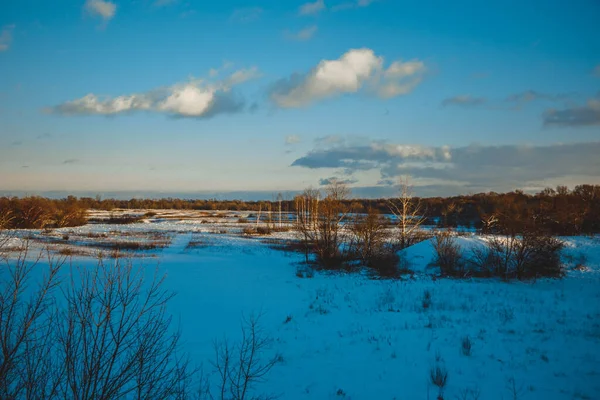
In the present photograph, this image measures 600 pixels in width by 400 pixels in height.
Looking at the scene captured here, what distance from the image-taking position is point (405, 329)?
9.91 metres

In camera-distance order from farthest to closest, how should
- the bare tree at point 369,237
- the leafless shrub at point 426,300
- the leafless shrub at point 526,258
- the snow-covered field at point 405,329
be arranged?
the bare tree at point 369,237 < the leafless shrub at point 526,258 < the leafless shrub at point 426,300 < the snow-covered field at point 405,329

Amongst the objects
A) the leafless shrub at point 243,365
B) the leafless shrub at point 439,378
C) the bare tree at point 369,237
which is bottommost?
the leafless shrub at point 243,365

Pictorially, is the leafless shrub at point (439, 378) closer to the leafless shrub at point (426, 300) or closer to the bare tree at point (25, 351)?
the leafless shrub at point (426, 300)

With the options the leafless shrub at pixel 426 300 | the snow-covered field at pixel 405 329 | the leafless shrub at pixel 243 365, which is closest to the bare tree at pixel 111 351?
the leafless shrub at pixel 243 365

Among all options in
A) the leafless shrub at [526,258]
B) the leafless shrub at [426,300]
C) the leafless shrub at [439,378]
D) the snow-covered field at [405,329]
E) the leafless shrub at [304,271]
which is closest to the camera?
the leafless shrub at [439,378]

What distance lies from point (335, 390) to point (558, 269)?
17.0 meters

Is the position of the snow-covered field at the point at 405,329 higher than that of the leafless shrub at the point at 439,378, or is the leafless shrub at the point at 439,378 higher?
the leafless shrub at the point at 439,378

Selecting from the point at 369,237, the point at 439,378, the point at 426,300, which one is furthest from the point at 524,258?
the point at 439,378

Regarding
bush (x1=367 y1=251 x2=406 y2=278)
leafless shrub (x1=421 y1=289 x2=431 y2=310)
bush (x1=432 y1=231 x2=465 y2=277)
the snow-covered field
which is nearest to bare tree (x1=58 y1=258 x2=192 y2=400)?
the snow-covered field

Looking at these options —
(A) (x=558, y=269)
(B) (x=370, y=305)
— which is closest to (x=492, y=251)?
(A) (x=558, y=269)

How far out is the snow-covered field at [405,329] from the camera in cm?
673

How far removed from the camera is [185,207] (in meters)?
124

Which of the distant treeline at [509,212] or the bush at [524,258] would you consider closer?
the bush at [524,258]

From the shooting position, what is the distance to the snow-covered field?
265 inches
